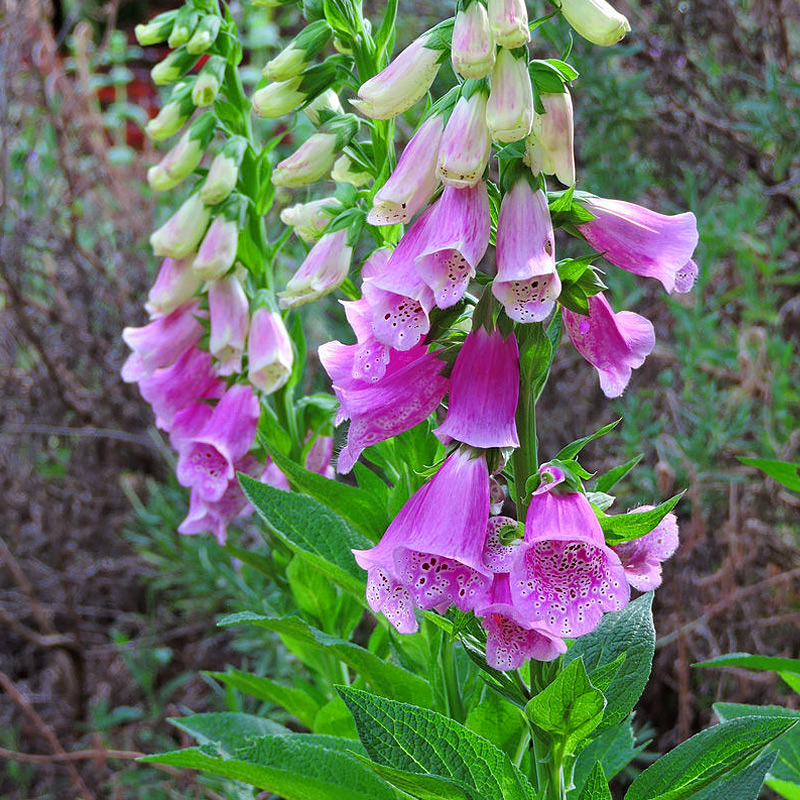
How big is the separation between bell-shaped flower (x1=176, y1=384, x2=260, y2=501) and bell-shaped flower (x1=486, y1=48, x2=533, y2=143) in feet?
2.15

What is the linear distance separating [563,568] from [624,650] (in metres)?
0.17

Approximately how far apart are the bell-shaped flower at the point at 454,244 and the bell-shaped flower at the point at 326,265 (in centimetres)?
30

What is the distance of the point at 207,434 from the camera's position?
130cm

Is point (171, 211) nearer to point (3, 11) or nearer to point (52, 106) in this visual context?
point (52, 106)

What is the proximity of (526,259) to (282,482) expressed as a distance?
692 millimetres

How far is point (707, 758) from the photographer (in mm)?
784

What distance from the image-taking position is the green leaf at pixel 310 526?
97 centimetres

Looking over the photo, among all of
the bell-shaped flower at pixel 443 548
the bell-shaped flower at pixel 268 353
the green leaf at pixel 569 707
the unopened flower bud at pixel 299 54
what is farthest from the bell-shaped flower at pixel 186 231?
the green leaf at pixel 569 707

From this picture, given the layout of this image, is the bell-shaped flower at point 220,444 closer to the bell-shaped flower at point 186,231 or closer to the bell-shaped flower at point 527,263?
the bell-shaped flower at point 186,231

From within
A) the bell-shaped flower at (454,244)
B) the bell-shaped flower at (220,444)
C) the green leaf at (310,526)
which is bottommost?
the bell-shaped flower at (220,444)

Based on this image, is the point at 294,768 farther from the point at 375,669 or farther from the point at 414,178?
the point at 414,178

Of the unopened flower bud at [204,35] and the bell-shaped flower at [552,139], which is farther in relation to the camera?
the unopened flower bud at [204,35]

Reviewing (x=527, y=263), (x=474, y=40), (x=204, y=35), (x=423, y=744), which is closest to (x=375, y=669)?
(x=423, y=744)

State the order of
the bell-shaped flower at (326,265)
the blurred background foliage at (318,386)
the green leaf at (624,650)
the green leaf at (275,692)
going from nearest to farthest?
1. the green leaf at (624,650)
2. the bell-shaped flower at (326,265)
3. the green leaf at (275,692)
4. the blurred background foliage at (318,386)
